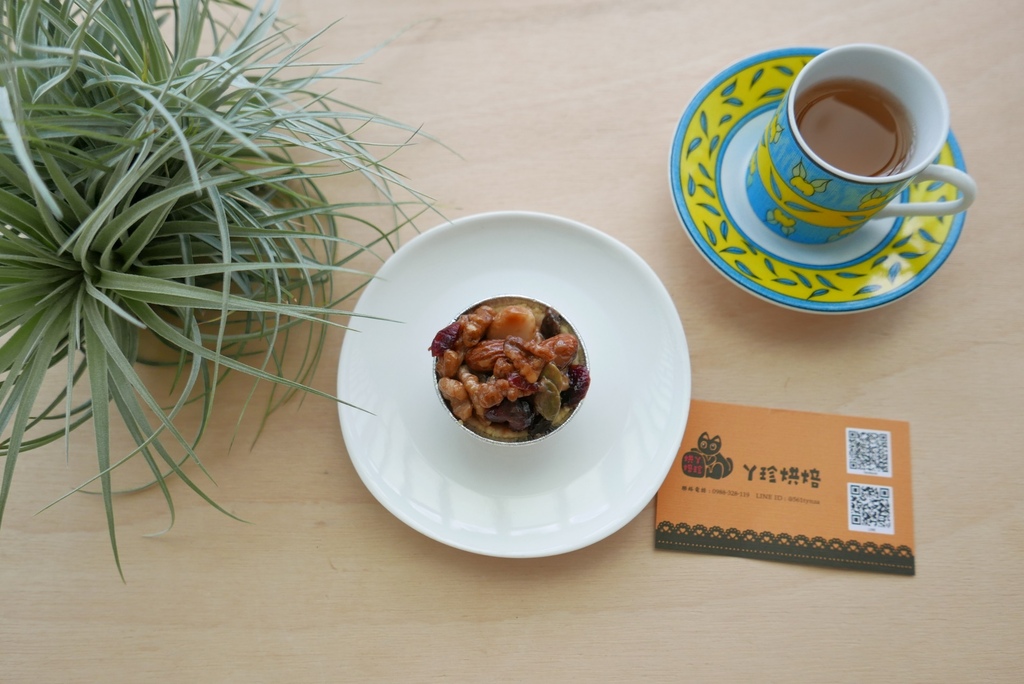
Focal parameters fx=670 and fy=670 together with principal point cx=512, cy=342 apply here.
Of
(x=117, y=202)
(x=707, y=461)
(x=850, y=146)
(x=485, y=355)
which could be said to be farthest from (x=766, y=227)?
(x=117, y=202)

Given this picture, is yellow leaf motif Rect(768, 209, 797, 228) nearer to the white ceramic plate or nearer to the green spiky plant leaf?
the white ceramic plate

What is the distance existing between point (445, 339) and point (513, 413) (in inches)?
4.7

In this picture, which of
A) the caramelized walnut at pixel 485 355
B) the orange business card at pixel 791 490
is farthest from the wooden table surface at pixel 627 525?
the caramelized walnut at pixel 485 355

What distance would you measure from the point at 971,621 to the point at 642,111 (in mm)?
830

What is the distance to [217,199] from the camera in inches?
24.9

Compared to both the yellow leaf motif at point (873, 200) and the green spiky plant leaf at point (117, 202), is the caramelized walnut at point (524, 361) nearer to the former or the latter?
the green spiky plant leaf at point (117, 202)

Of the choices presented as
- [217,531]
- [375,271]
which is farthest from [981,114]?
[217,531]

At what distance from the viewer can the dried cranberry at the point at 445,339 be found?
0.79 m

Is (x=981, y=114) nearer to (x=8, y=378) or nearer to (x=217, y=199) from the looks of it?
(x=217, y=199)

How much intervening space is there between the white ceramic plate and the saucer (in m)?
0.11

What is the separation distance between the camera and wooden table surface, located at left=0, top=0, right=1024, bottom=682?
88 centimetres

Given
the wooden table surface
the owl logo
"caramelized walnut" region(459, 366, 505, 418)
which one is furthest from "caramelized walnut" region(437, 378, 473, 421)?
the owl logo

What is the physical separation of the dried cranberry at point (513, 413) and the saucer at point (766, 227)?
1.05ft

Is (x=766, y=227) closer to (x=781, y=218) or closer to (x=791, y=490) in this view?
(x=781, y=218)
